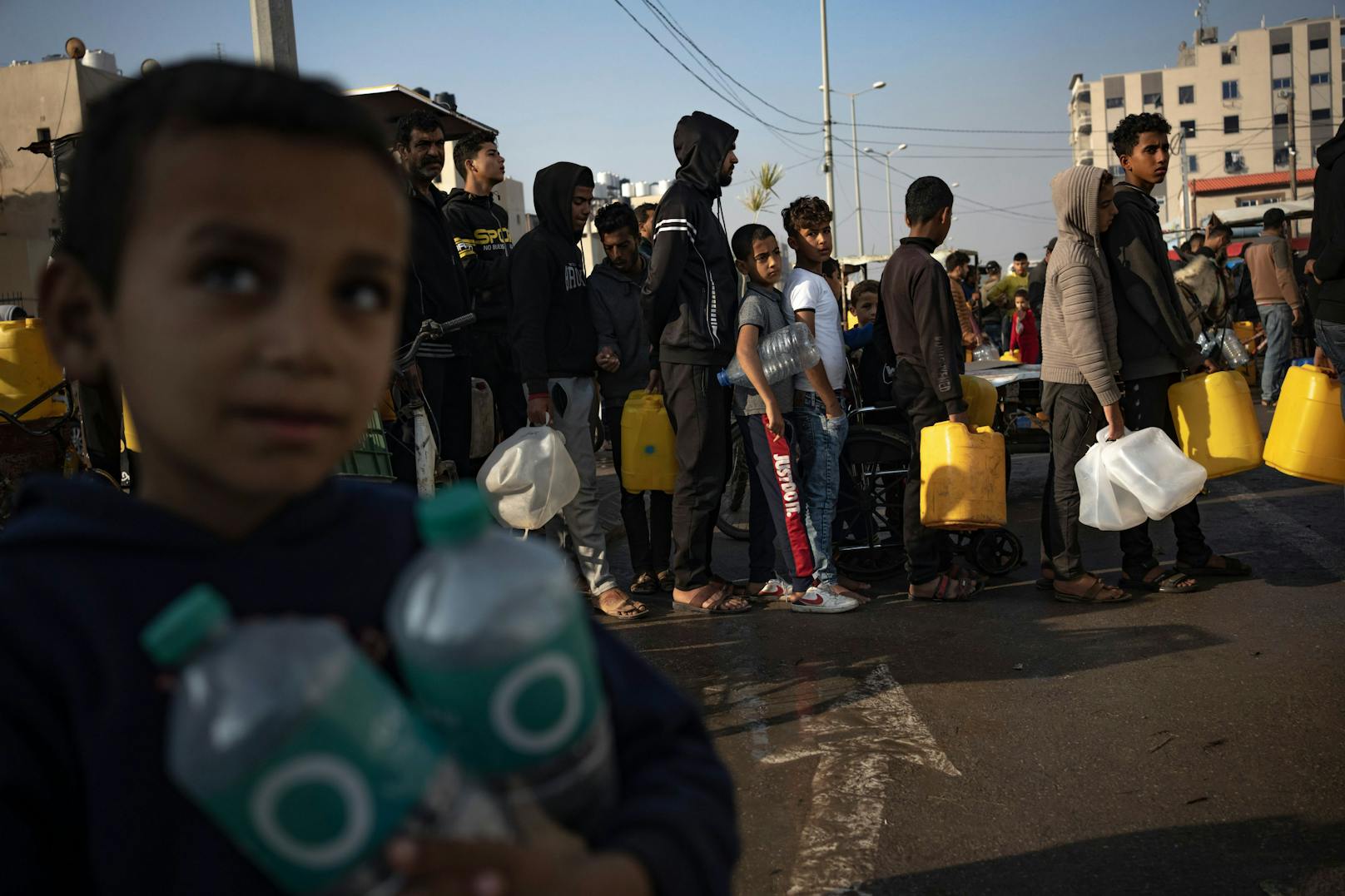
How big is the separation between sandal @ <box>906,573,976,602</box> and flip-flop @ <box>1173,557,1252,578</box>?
122 centimetres

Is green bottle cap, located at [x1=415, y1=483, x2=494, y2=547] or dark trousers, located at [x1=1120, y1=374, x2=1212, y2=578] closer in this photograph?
green bottle cap, located at [x1=415, y1=483, x2=494, y2=547]

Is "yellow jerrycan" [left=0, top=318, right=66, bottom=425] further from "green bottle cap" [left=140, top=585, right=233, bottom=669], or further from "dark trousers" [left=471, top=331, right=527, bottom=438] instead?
"green bottle cap" [left=140, top=585, right=233, bottom=669]

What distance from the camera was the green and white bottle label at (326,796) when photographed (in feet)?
2.49

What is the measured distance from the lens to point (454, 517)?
0.83 meters

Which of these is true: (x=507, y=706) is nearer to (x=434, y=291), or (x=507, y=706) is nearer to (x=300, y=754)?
(x=300, y=754)

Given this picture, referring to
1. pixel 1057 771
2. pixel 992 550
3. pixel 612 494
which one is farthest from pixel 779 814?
pixel 612 494

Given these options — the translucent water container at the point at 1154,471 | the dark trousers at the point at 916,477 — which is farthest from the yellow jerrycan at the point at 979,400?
the translucent water container at the point at 1154,471

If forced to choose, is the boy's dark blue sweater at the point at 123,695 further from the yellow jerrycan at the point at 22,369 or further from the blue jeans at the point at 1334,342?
the blue jeans at the point at 1334,342

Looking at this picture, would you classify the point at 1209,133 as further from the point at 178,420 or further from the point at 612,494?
the point at 178,420

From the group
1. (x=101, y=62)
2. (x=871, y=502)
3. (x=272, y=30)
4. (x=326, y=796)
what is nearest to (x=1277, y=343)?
(x=871, y=502)

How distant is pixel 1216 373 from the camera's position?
6.31 metres

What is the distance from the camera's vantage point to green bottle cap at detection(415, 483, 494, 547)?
2.73 feet

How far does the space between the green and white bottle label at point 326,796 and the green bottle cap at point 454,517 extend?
0.12 metres

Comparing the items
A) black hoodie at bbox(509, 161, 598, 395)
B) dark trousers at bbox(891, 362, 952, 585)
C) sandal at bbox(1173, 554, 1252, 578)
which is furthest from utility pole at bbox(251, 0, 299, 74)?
sandal at bbox(1173, 554, 1252, 578)
